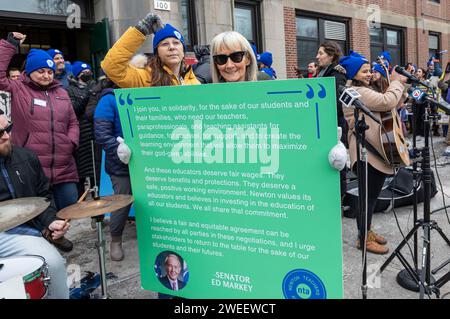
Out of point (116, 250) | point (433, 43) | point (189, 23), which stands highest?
point (433, 43)

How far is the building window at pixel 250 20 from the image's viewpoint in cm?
953

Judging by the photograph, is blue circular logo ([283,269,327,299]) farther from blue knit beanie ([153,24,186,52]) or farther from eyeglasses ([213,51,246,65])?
blue knit beanie ([153,24,186,52])

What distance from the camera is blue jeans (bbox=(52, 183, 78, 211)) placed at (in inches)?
151

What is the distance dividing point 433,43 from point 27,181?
1832 centimetres

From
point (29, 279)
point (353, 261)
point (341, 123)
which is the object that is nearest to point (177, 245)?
point (29, 279)

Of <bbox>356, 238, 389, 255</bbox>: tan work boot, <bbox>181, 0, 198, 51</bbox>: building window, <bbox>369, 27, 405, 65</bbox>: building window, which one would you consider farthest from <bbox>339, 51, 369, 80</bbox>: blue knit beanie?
<bbox>369, 27, 405, 65</bbox>: building window

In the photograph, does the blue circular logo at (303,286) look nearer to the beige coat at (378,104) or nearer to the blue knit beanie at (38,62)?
the beige coat at (378,104)

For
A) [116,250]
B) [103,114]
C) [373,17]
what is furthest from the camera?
[373,17]

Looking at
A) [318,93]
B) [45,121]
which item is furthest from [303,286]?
[45,121]

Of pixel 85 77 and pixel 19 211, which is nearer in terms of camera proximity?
pixel 19 211

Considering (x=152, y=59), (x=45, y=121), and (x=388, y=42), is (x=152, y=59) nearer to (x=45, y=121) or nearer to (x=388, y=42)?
(x=45, y=121)

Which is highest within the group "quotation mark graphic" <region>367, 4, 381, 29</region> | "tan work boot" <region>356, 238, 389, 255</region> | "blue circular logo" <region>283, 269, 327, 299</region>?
"quotation mark graphic" <region>367, 4, 381, 29</region>

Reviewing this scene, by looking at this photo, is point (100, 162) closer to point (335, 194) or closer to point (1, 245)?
point (1, 245)

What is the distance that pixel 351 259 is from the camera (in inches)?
131
